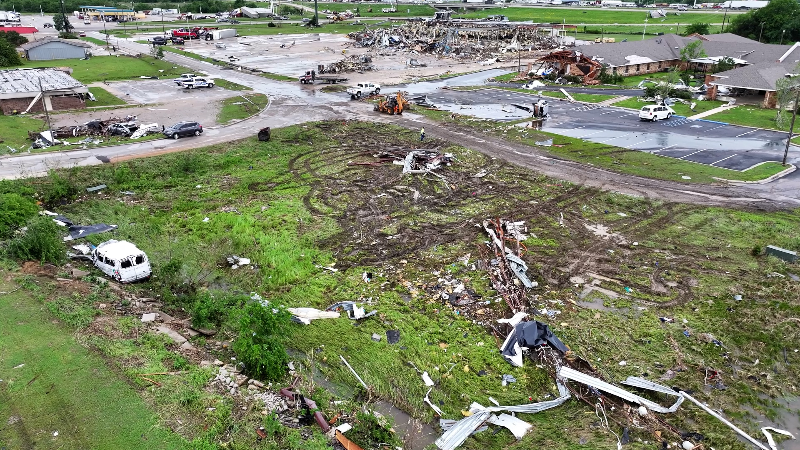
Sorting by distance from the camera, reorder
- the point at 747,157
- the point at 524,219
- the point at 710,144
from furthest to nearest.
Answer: the point at 710,144 → the point at 747,157 → the point at 524,219

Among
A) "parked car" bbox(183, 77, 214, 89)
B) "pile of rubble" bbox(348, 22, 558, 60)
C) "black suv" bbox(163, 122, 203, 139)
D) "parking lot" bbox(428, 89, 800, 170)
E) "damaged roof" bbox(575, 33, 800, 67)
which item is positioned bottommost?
"parking lot" bbox(428, 89, 800, 170)

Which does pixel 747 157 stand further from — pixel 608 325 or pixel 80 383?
pixel 80 383

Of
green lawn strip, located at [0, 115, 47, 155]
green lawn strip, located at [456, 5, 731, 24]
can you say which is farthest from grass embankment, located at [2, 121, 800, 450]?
green lawn strip, located at [456, 5, 731, 24]

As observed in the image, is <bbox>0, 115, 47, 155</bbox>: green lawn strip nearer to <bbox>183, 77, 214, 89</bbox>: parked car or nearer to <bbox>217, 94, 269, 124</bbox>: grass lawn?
<bbox>217, 94, 269, 124</bbox>: grass lawn

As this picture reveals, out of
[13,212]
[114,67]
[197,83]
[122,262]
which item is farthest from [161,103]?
[122,262]

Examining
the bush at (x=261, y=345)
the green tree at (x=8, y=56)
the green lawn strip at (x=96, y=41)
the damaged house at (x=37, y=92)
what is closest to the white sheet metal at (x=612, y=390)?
the bush at (x=261, y=345)

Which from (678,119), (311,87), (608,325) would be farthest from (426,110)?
(608,325)
